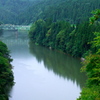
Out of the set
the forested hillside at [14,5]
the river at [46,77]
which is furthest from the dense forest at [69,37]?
the forested hillside at [14,5]

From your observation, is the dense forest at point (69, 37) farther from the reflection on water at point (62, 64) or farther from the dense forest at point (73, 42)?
the reflection on water at point (62, 64)

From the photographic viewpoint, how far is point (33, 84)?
25.4 m

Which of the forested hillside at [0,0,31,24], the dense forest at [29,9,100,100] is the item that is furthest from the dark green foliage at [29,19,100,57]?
the forested hillside at [0,0,31,24]

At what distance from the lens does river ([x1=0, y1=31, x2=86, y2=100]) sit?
74.3 feet

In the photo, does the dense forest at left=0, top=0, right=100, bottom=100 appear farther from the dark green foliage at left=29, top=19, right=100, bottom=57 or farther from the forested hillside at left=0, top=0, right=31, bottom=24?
the forested hillside at left=0, top=0, right=31, bottom=24

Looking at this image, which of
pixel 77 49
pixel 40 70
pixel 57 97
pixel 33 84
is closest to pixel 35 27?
pixel 77 49

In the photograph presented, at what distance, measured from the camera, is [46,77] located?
27984 millimetres

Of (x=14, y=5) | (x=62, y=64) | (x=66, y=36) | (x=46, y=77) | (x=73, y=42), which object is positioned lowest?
(x=14, y=5)

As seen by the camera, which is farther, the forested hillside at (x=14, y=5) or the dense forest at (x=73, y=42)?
the forested hillside at (x=14, y=5)

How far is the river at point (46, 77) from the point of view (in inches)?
891

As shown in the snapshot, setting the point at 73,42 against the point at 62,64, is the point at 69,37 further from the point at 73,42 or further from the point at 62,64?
the point at 62,64

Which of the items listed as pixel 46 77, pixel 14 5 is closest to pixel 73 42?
pixel 46 77

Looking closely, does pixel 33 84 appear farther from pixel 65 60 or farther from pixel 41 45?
pixel 41 45

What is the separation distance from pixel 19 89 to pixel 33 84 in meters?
1.99
